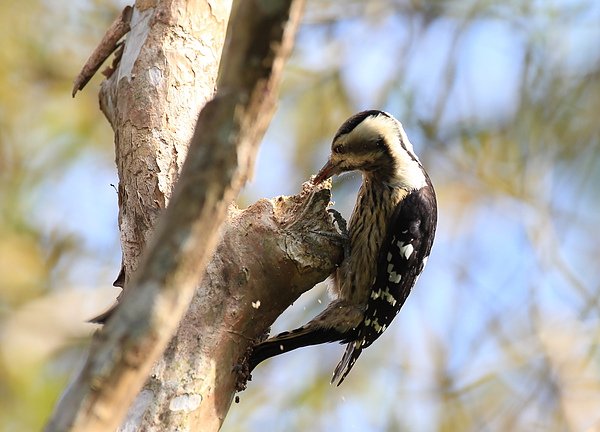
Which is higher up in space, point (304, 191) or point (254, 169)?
point (254, 169)

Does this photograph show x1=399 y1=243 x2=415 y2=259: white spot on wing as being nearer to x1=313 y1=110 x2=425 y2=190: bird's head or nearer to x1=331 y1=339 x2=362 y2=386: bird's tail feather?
x1=313 y1=110 x2=425 y2=190: bird's head

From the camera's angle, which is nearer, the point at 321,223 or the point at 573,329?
the point at 321,223

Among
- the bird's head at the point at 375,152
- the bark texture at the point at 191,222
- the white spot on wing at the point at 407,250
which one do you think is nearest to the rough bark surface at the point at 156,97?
the bird's head at the point at 375,152

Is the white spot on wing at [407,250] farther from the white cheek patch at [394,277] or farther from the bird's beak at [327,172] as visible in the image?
the bird's beak at [327,172]

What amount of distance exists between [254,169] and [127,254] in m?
1.15

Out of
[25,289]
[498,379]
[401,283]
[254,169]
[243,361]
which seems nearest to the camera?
[254,169]

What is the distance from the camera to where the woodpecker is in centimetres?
335

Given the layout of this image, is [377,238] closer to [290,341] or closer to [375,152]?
[375,152]

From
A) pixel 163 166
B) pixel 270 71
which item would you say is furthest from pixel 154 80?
pixel 270 71

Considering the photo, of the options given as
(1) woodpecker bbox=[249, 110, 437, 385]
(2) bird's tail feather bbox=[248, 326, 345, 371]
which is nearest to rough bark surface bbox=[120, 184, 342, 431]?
(2) bird's tail feather bbox=[248, 326, 345, 371]

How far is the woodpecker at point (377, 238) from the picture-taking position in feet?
11.0

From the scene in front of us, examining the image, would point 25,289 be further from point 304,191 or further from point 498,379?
point 498,379

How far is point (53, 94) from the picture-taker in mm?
5379

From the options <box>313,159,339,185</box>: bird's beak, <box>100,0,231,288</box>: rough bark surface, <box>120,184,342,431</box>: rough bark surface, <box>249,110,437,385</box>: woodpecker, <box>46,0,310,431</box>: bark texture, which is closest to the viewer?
<box>46,0,310,431</box>: bark texture
